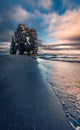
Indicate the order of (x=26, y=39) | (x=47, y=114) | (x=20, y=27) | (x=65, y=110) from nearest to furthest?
(x=47, y=114)
(x=65, y=110)
(x=26, y=39)
(x=20, y=27)

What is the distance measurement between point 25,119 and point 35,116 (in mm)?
329

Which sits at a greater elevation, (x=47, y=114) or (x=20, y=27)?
(x=20, y=27)

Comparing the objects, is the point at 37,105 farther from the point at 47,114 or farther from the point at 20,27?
the point at 20,27

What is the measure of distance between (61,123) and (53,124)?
9.1 inches

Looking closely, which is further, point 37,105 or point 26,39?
point 26,39

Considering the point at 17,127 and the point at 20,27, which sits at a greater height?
the point at 20,27

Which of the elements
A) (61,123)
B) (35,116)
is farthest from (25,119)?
(61,123)

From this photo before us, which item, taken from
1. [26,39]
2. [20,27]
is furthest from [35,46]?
[20,27]

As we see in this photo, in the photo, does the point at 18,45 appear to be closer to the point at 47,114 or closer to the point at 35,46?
the point at 35,46

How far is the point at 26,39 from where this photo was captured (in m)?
90.4

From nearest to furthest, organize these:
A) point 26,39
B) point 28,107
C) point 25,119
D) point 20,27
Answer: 1. point 25,119
2. point 28,107
3. point 26,39
4. point 20,27

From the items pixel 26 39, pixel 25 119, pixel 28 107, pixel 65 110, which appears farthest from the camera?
pixel 26 39

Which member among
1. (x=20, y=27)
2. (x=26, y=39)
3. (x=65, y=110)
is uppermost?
(x=20, y=27)

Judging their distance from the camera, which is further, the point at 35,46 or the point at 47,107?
the point at 35,46
